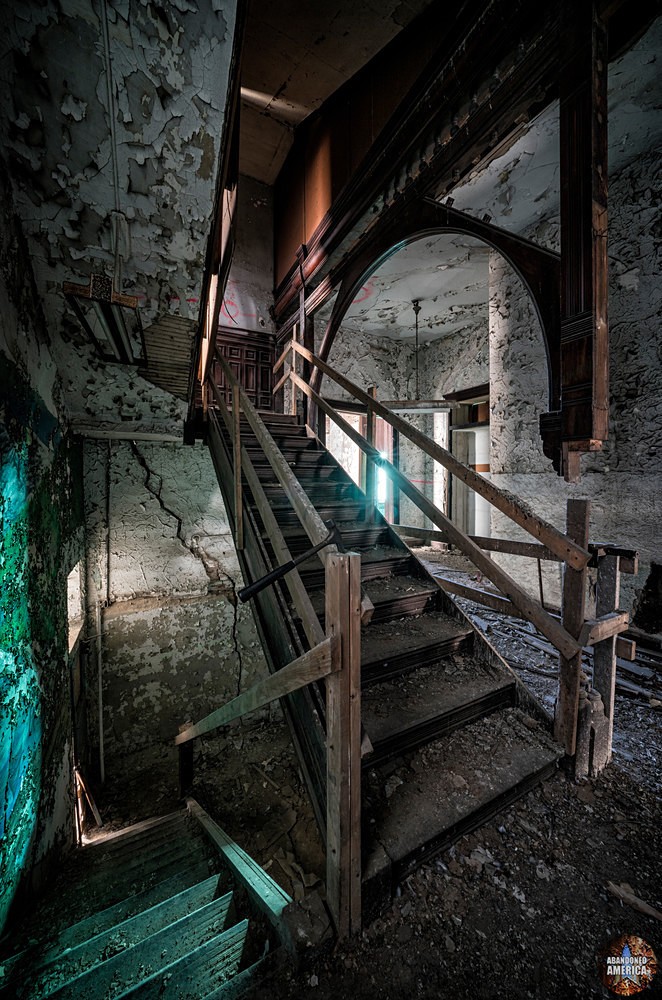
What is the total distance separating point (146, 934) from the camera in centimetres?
166

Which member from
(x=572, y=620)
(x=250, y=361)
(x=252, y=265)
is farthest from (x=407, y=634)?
(x=252, y=265)

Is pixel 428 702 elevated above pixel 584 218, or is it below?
below

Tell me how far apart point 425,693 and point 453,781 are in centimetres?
43

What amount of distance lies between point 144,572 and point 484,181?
544 cm

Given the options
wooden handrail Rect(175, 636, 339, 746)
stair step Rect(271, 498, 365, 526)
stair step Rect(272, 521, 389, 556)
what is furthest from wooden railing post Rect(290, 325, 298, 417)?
wooden handrail Rect(175, 636, 339, 746)

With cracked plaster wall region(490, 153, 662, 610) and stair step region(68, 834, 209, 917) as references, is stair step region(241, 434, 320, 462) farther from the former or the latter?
stair step region(68, 834, 209, 917)

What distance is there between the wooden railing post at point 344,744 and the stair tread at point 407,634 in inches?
32.0

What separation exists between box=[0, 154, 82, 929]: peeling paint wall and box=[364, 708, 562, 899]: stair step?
5.20ft

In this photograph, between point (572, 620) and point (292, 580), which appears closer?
point (292, 580)

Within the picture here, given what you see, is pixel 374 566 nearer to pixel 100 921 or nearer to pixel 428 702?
pixel 428 702

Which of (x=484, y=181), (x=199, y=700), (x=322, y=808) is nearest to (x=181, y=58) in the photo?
(x=322, y=808)

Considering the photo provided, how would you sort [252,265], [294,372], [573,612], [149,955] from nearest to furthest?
1. [149,955]
2. [573,612]
3. [294,372]
4. [252,265]

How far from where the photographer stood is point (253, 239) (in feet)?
21.7

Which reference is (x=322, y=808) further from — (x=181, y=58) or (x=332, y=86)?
(x=332, y=86)
